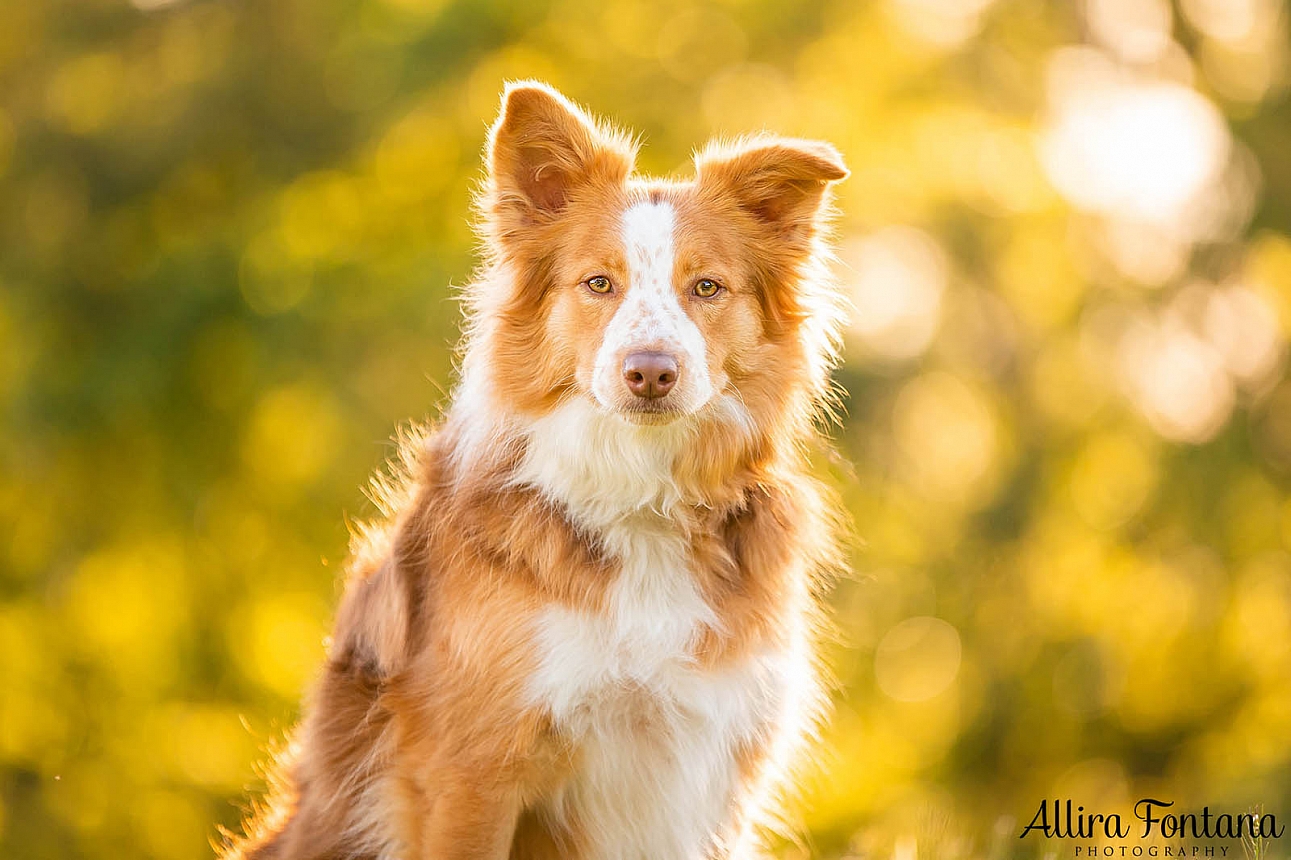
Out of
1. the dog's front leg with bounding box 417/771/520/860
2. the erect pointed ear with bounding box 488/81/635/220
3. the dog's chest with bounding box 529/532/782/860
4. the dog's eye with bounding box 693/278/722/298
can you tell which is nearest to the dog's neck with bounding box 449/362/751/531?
the dog's chest with bounding box 529/532/782/860

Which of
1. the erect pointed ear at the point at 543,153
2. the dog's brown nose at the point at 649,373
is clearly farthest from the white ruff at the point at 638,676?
the erect pointed ear at the point at 543,153

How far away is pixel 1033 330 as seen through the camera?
15453mm

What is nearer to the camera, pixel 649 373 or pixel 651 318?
pixel 649 373

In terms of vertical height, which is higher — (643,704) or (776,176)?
(776,176)

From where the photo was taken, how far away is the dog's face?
4625 mm

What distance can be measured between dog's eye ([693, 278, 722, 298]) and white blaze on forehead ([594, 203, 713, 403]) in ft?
0.34

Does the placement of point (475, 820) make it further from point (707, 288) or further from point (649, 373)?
point (707, 288)

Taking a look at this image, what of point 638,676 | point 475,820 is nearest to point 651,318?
point 638,676

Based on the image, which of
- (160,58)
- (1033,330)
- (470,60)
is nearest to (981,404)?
(1033,330)

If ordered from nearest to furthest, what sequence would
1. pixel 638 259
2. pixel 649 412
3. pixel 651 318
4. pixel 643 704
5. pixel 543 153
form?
pixel 643 704
pixel 649 412
pixel 651 318
pixel 638 259
pixel 543 153

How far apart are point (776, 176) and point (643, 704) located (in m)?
1.88

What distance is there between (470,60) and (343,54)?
1.21m

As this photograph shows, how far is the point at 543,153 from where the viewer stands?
16.3 ft

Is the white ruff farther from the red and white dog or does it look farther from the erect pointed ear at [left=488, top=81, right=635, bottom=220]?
the erect pointed ear at [left=488, top=81, right=635, bottom=220]
